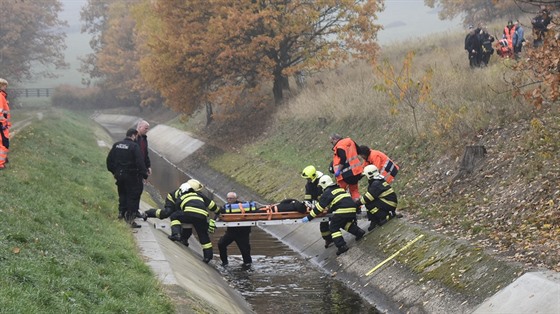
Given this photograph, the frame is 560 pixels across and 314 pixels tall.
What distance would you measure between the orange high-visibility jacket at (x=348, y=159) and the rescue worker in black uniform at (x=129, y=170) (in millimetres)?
4740

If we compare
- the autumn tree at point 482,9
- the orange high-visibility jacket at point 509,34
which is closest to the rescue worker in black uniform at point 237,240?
the orange high-visibility jacket at point 509,34

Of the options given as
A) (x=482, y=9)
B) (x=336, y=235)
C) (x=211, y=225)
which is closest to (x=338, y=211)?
(x=336, y=235)

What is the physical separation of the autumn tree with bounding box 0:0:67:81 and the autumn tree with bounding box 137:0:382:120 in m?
37.3

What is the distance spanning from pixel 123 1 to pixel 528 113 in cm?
7645

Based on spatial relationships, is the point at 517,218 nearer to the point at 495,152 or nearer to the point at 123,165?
the point at 495,152

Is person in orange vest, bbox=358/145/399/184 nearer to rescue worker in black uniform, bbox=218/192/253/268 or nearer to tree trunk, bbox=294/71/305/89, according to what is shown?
rescue worker in black uniform, bbox=218/192/253/268

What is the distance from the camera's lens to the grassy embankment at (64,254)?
31.6 ft

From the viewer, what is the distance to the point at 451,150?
2069 cm

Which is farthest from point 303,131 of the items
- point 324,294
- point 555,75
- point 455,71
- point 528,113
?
point 555,75

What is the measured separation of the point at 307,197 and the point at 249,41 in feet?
71.5

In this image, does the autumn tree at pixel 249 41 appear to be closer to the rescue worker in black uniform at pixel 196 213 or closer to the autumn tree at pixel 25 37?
the rescue worker in black uniform at pixel 196 213

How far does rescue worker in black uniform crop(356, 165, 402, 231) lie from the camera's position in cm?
1823

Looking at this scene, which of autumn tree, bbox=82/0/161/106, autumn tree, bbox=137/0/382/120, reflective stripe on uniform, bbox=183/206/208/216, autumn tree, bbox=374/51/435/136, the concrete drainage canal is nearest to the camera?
the concrete drainage canal

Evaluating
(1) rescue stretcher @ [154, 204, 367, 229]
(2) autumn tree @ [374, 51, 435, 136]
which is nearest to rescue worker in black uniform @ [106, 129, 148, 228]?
(1) rescue stretcher @ [154, 204, 367, 229]
